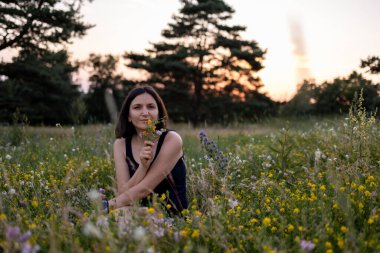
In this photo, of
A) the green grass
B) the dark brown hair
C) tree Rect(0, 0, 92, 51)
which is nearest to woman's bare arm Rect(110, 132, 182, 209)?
the green grass

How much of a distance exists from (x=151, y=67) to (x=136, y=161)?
20710 millimetres

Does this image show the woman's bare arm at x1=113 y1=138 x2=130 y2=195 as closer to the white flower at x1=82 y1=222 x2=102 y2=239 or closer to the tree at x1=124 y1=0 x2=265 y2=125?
the white flower at x1=82 y1=222 x2=102 y2=239

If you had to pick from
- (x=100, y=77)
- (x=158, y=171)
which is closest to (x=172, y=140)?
(x=158, y=171)

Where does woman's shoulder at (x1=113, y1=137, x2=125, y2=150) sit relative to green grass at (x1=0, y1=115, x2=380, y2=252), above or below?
above

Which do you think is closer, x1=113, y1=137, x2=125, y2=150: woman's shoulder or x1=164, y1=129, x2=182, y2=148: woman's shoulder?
x1=164, y1=129, x2=182, y2=148: woman's shoulder

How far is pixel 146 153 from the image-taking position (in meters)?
2.91

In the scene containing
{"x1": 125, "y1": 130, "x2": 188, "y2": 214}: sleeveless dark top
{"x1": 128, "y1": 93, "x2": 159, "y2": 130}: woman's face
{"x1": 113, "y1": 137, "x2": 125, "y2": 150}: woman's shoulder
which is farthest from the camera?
{"x1": 113, "y1": 137, "x2": 125, "y2": 150}: woman's shoulder

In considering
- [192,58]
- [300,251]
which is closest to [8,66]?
[192,58]

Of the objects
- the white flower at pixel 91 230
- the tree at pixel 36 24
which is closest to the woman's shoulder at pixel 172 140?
the white flower at pixel 91 230

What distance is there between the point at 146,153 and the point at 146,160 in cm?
15

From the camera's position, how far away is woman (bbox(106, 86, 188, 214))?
3074 mm

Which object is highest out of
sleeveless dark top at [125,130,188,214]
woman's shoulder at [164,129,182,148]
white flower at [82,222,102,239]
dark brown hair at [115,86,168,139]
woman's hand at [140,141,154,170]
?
dark brown hair at [115,86,168,139]

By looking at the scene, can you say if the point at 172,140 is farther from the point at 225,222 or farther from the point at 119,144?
the point at 225,222

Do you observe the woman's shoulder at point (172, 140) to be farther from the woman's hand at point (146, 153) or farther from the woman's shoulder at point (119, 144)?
the woman's shoulder at point (119, 144)
